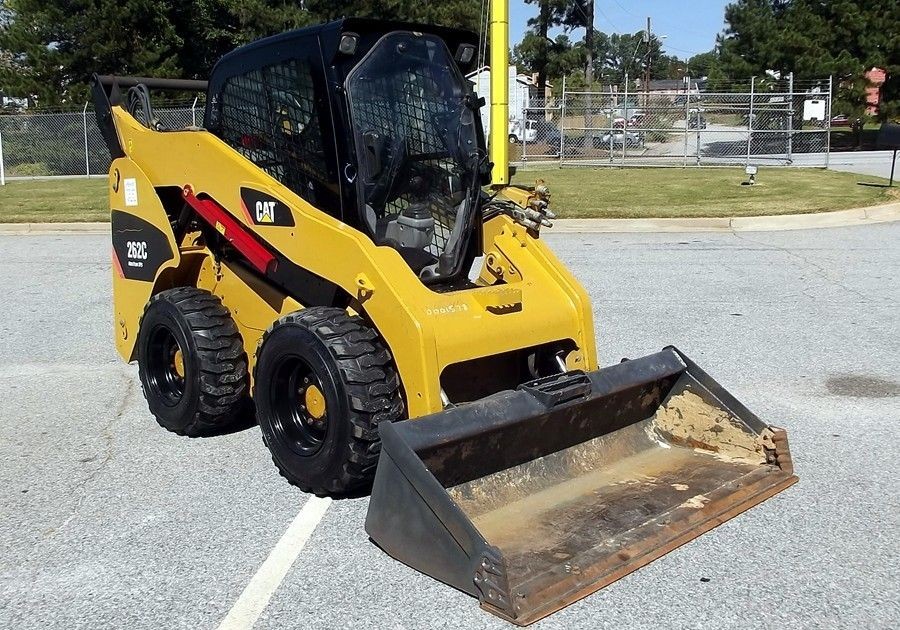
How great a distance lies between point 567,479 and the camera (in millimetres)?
Answer: 4340

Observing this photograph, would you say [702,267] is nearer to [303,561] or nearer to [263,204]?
Result: [263,204]

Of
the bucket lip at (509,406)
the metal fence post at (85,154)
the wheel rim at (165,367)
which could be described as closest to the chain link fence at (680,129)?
the metal fence post at (85,154)

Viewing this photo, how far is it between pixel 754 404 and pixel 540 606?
10.2ft

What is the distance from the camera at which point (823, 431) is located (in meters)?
→ 5.36

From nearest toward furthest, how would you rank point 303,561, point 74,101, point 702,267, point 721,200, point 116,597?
point 116,597, point 303,561, point 702,267, point 721,200, point 74,101

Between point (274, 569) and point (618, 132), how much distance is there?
2845cm

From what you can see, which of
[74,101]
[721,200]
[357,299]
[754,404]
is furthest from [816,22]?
[357,299]

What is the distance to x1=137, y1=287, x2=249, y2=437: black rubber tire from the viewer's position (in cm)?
508

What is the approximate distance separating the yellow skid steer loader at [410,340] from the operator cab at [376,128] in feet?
0.04

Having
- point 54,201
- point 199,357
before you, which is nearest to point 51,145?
point 54,201

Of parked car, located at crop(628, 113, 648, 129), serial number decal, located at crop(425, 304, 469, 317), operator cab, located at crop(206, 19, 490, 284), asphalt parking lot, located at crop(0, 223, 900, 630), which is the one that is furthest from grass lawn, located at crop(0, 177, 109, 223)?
parked car, located at crop(628, 113, 648, 129)

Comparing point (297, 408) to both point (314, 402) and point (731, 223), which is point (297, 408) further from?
point (731, 223)

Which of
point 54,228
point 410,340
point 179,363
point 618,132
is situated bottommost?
point 54,228

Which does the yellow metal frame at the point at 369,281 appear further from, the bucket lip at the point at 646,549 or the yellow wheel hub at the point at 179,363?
the bucket lip at the point at 646,549
